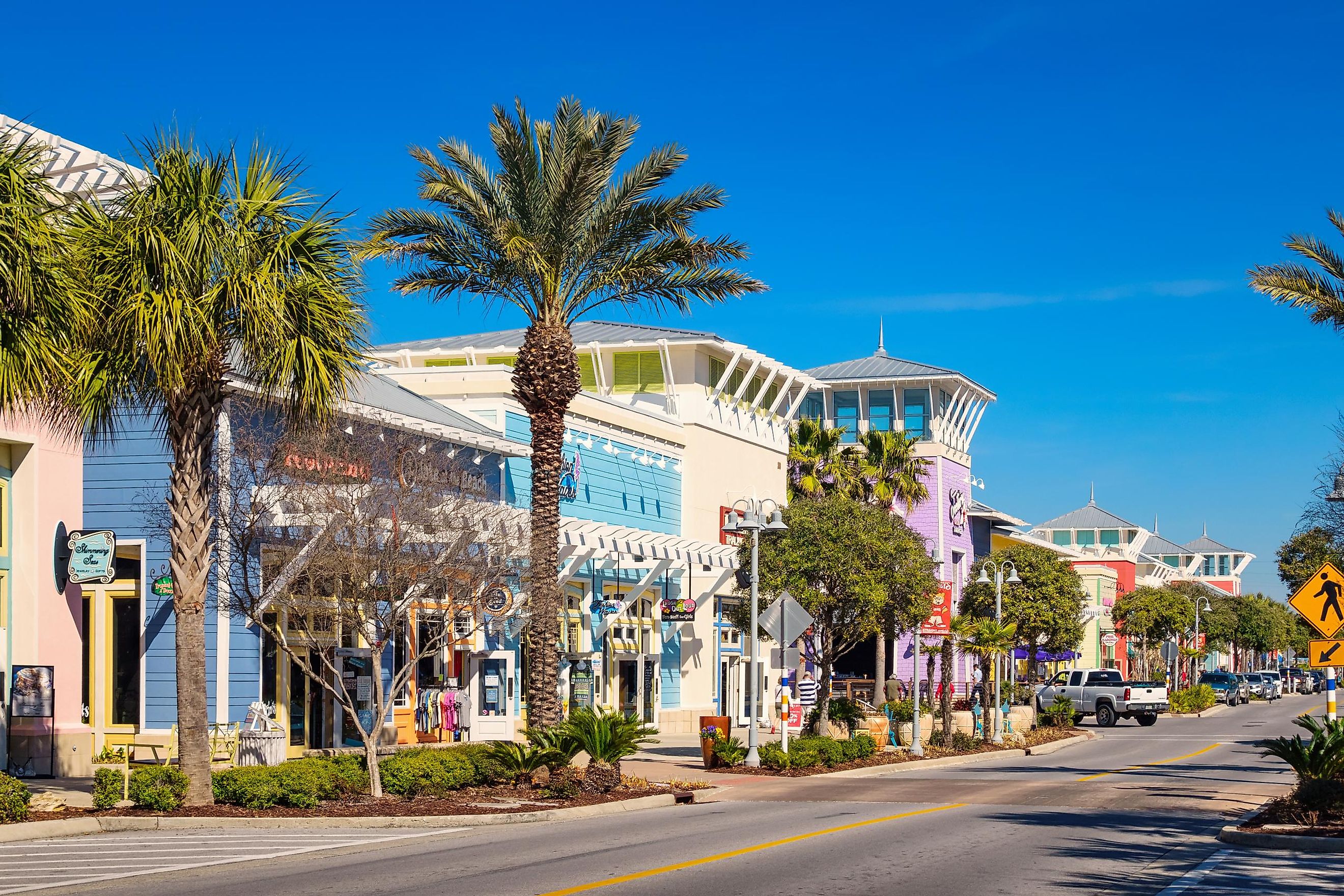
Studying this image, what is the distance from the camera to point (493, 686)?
36594 mm

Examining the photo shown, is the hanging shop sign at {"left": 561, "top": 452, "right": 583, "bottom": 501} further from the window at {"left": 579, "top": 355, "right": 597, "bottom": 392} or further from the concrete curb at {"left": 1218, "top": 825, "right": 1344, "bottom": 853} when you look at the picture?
the concrete curb at {"left": 1218, "top": 825, "right": 1344, "bottom": 853}

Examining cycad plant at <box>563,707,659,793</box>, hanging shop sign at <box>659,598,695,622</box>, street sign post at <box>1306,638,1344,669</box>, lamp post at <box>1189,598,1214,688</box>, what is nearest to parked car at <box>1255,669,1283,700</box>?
lamp post at <box>1189,598,1214,688</box>

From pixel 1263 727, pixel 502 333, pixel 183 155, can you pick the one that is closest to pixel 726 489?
pixel 502 333

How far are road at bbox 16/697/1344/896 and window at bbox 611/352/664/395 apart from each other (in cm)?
2461

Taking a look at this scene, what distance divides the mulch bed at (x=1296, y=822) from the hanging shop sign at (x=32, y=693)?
16.9 m

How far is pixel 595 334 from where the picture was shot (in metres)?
52.7

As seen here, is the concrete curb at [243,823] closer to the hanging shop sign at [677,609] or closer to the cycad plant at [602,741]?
the cycad plant at [602,741]

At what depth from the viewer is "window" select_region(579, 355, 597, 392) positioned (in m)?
50.7

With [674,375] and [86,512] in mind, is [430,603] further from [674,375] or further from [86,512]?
[674,375]

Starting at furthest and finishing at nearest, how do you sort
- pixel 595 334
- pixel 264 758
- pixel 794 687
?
pixel 595 334 → pixel 794 687 → pixel 264 758

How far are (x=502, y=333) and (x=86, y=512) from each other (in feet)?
88.2

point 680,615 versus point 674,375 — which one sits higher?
point 674,375

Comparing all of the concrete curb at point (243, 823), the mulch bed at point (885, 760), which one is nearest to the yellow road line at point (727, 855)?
the concrete curb at point (243, 823)

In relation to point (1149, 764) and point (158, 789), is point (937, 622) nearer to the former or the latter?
point (1149, 764)
